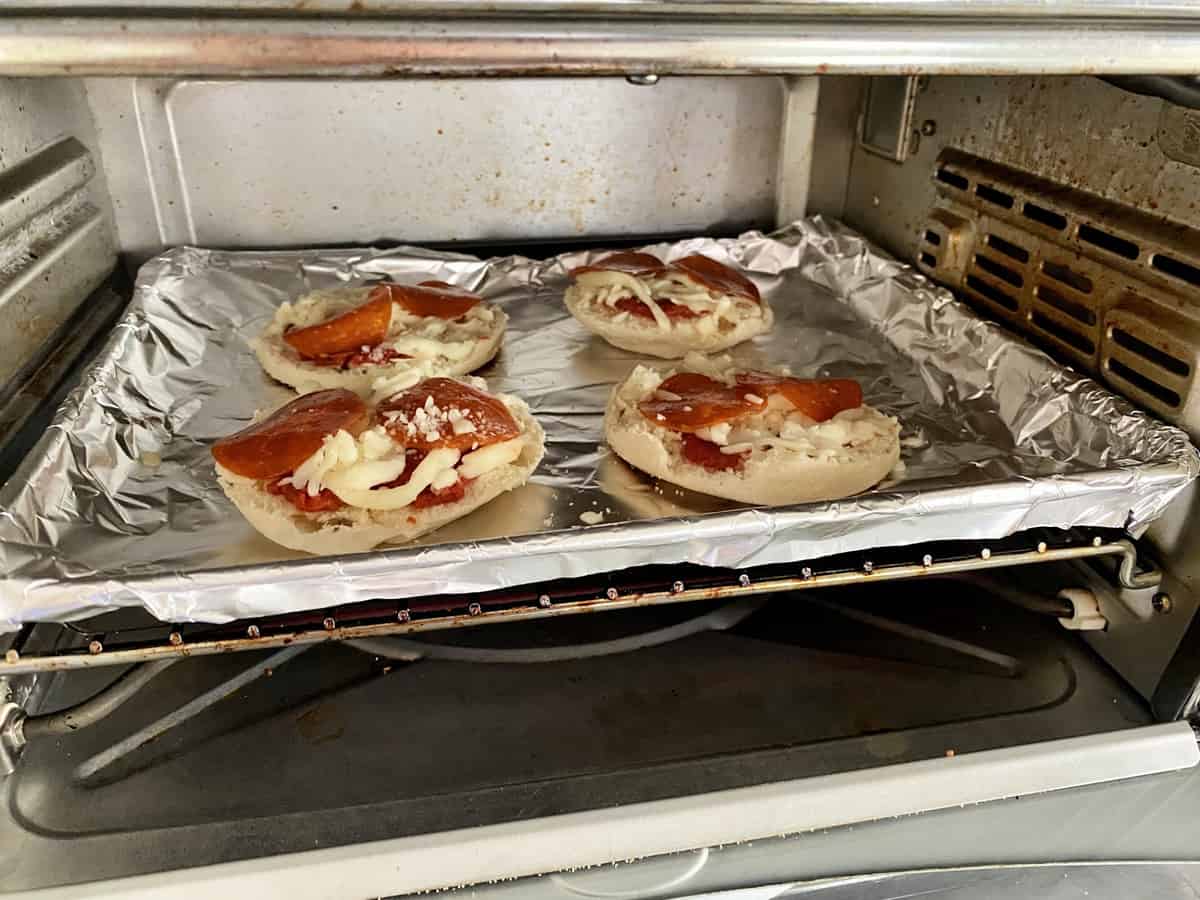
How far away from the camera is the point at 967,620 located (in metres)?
1.57

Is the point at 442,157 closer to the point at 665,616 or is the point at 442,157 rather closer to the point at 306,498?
the point at 306,498

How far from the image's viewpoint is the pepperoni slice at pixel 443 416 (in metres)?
1.43

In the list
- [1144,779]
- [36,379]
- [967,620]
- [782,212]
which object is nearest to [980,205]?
[782,212]

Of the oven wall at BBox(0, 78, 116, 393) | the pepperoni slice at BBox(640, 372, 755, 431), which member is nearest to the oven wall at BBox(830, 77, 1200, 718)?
the pepperoni slice at BBox(640, 372, 755, 431)

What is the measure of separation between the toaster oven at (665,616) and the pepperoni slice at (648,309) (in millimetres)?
488

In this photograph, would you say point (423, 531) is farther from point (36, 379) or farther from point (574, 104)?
point (574, 104)

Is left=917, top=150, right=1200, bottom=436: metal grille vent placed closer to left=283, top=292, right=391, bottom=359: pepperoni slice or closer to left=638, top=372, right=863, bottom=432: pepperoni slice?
left=638, top=372, right=863, bottom=432: pepperoni slice

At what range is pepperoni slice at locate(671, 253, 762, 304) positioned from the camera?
78.6 inches

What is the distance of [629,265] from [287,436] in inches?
37.2

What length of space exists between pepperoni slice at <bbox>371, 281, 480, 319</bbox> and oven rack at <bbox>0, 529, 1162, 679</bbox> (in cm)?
81

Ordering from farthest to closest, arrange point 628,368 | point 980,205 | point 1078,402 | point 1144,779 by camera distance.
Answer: point 628,368 < point 980,205 < point 1078,402 < point 1144,779

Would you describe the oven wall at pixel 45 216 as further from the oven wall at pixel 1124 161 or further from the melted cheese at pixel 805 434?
the oven wall at pixel 1124 161

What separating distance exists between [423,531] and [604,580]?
30 cm

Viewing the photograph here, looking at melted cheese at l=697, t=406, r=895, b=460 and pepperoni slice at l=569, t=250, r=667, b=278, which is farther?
pepperoni slice at l=569, t=250, r=667, b=278
